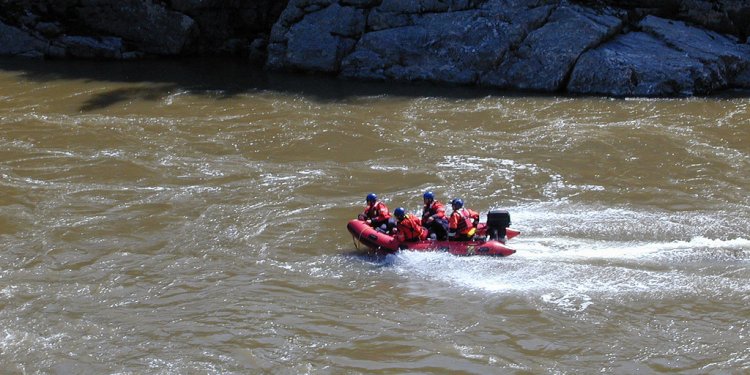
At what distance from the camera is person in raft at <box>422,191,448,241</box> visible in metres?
12.7

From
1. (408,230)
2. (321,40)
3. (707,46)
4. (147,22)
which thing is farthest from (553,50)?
(147,22)

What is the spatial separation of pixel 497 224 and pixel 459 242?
599mm

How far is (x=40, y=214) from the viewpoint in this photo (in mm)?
13930

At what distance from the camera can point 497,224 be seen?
12445 mm

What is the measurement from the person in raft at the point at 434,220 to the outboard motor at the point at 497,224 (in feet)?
2.08

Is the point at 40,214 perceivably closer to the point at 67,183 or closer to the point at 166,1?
the point at 67,183

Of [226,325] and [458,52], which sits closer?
[226,325]

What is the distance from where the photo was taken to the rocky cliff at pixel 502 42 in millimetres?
20750

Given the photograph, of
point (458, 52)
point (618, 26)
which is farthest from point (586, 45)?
point (458, 52)

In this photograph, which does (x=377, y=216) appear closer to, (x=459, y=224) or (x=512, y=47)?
(x=459, y=224)

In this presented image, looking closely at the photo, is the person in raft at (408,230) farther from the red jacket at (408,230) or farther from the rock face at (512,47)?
the rock face at (512,47)

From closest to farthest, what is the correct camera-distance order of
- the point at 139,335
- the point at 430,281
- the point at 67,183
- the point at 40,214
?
the point at 139,335
the point at 430,281
the point at 40,214
the point at 67,183

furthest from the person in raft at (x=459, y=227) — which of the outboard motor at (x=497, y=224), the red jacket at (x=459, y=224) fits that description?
the outboard motor at (x=497, y=224)

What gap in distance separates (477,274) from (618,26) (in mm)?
12075
